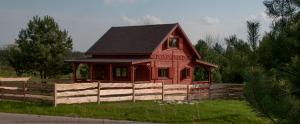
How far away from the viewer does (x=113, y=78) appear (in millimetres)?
39969

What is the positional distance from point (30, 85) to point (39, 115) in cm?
506

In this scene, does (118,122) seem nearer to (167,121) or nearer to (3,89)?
(167,121)

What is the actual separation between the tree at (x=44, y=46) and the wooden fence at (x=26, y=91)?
19063mm

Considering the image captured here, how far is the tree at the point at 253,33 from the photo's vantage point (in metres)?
3.73

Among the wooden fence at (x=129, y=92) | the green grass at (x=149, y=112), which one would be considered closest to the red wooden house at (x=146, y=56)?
the wooden fence at (x=129, y=92)

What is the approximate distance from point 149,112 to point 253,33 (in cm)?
1743

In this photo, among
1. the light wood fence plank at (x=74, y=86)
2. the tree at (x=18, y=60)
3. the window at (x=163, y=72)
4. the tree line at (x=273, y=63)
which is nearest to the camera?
the tree line at (x=273, y=63)

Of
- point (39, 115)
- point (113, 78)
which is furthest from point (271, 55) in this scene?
point (113, 78)

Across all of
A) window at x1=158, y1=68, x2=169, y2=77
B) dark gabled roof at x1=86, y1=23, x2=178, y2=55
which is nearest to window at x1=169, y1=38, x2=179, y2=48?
dark gabled roof at x1=86, y1=23, x2=178, y2=55

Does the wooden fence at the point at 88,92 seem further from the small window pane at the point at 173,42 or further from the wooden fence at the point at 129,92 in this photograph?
the small window pane at the point at 173,42

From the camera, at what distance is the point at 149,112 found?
827 inches

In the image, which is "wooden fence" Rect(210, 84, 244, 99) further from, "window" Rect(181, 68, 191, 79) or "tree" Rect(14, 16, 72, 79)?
"tree" Rect(14, 16, 72, 79)

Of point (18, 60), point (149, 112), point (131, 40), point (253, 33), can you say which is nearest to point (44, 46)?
point (18, 60)

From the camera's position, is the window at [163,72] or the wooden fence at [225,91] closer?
the wooden fence at [225,91]
